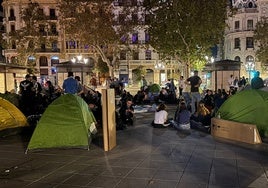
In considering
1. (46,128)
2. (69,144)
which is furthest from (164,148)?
(46,128)

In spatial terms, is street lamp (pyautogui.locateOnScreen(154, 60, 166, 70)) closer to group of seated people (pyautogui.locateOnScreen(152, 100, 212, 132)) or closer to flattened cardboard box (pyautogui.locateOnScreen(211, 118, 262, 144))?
group of seated people (pyautogui.locateOnScreen(152, 100, 212, 132))

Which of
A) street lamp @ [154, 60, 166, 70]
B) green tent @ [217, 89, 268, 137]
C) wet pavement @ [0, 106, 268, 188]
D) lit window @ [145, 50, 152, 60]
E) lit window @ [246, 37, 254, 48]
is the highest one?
lit window @ [246, 37, 254, 48]

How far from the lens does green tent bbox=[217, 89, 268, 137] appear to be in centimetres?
884

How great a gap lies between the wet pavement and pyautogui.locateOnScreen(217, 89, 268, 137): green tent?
0.74 m

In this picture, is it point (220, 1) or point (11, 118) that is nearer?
point (11, 118)

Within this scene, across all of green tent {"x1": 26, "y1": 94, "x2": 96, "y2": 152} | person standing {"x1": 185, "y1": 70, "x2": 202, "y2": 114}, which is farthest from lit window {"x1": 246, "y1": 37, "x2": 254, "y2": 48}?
green tent {"x1": 26, "y1": 94, "x2": 96, "y2": 152}

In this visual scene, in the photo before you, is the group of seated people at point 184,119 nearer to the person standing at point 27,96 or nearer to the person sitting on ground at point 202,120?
the person sitting on ground at point 202,120

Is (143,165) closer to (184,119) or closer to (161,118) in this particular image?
(184,119)

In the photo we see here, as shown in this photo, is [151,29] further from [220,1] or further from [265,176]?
[265,176]

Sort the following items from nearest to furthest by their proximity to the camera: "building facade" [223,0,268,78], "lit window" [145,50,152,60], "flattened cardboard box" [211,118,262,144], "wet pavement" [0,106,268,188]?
"wet pavement" [0,106,268,188] → "flattened cardboard box" [211,118,262,144] → "building facade" [223,0,268,78] → "lit window" [145,50,152,60]

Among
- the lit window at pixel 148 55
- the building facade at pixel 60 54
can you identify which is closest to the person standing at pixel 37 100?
the building facade at pixel 60 54

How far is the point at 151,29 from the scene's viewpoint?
958 inches

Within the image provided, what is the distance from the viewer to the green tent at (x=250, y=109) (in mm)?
8844

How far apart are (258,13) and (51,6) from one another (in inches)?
1419
